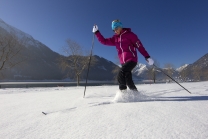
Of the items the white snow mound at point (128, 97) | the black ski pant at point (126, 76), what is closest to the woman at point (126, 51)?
the black ski pant at point (126, 76)

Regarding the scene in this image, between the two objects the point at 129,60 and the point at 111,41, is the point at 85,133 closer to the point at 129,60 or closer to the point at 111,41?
the point at 129,60

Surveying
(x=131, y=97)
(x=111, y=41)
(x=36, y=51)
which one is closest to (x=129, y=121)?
(x=131, y=97)

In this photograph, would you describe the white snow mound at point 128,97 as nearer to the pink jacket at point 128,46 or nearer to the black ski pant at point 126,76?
the black ski pant at point 126,76

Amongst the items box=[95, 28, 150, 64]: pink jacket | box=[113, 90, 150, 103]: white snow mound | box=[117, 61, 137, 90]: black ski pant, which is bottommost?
box=[113, 90, 150, 103]: white snow mound

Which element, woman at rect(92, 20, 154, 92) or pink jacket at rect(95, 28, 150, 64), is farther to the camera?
pink jacket at rect(95, 28, 150, 64)

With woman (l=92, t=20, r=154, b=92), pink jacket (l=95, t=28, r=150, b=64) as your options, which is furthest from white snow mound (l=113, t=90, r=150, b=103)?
pink jacket (l=95, t=28, r=150, b=64)

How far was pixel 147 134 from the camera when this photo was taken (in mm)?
780

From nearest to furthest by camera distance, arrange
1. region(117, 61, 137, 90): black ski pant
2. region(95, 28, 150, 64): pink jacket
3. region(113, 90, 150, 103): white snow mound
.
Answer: region(113, 90, 150, 103): white snow mound, region(117, 61, 137, 90): black ski pant, region(95, 28, 150, 64): pink jacket

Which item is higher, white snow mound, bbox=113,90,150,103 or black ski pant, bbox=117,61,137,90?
black ski pant, bbox=117,61,137,90

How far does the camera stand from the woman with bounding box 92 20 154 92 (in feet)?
8.23

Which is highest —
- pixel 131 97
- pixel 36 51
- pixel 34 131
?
pixel 36 51

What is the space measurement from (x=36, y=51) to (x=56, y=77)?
42875 millimetres

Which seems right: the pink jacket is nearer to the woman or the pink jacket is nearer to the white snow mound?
the woman

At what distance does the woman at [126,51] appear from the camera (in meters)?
2.51
